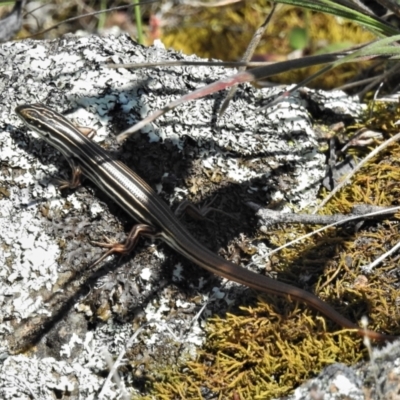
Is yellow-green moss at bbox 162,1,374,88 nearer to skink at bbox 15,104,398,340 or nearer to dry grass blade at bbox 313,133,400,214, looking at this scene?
dry grass blade at bbox 313,133,400,214

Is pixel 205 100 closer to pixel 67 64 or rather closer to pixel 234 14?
pixel 67 64

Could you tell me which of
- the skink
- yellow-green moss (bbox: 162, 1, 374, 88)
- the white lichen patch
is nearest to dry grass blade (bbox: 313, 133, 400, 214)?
the white lichen patch

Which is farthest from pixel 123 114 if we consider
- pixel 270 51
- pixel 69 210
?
pixel 270 51

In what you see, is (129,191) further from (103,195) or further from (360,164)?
(360,164)

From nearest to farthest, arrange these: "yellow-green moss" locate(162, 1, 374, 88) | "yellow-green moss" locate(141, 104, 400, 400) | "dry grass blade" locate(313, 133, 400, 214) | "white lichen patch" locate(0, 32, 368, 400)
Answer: "yellow-green moss" locate(141, 104, 400, 400) → "white lichen patch" locate(0, 32, 368, 400) → "dry grass blade" locate(313, 133, 400, 214) → "yellow-green moss" locate(162, 1, 374, 88)

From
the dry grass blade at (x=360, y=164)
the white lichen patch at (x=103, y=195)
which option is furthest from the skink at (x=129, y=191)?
the dry grass blade at (x=360, y=164)

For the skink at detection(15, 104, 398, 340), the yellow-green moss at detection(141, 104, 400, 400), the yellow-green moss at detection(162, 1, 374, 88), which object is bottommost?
the yellow-green moss at detection(141, 104, 400, 400)

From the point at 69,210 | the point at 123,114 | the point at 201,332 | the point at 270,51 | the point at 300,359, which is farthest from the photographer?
the point at 270,51

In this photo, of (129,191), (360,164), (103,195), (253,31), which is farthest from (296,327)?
(253,31)

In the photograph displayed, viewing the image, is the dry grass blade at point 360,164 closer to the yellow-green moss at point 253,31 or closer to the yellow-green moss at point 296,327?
the yellow-green moss at point 296,327
